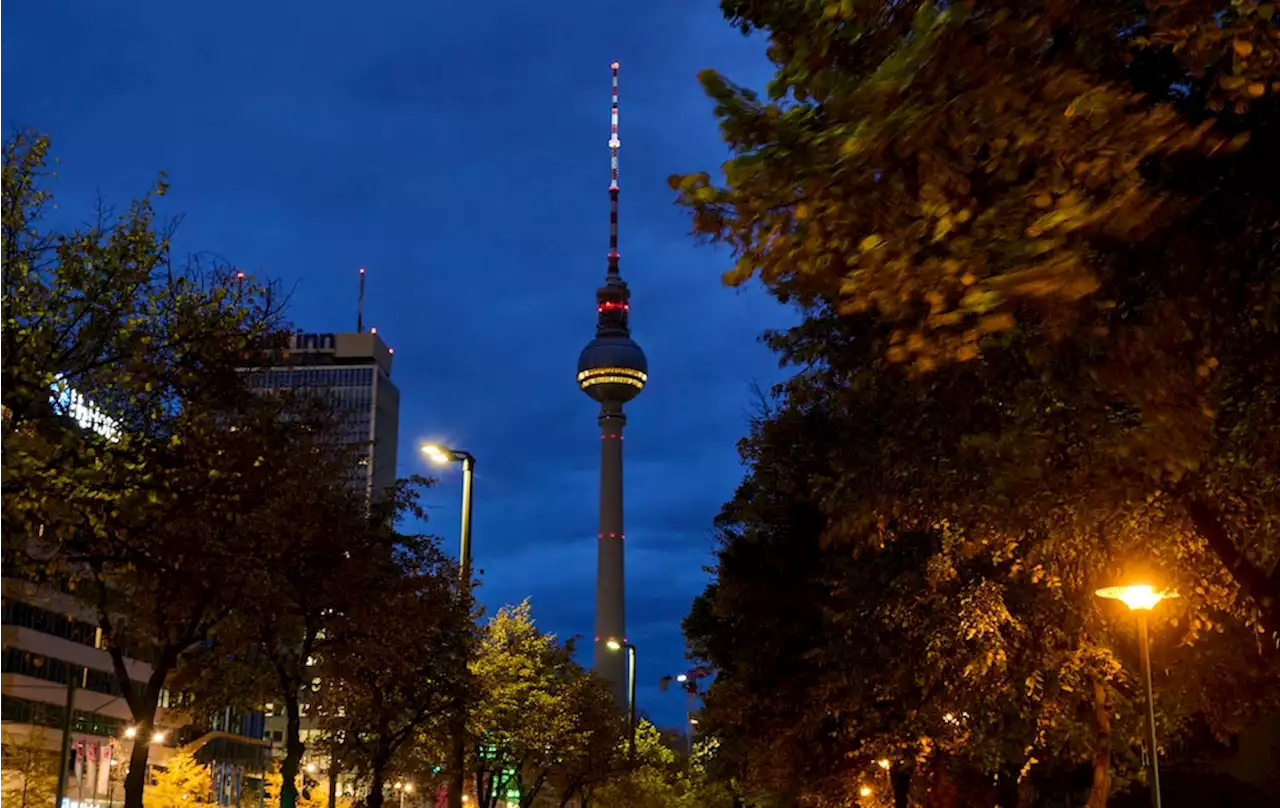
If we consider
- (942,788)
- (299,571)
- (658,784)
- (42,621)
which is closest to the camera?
(299,571)

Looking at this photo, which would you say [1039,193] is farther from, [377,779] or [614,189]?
[614,189]

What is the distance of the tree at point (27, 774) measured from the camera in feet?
165

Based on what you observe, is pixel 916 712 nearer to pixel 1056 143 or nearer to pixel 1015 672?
pixel 1015 672

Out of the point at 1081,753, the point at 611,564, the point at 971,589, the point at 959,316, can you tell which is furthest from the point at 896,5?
the point at 611,564

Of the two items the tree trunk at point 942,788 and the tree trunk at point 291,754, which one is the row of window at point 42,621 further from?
the tree trunk at point 942,788

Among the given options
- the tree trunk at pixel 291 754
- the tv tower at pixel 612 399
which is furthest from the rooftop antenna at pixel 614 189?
the tree trunk at pixel 291 754

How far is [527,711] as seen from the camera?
50531 millimetres

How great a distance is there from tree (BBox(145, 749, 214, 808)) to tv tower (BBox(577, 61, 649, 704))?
98385 mm

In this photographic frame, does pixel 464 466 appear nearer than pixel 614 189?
Yes

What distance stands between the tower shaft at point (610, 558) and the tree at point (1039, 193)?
533 feet

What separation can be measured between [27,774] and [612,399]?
455 feet

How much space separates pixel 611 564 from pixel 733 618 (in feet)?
467

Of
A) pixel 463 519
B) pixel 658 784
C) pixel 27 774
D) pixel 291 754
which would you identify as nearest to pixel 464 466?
pixel 463 519

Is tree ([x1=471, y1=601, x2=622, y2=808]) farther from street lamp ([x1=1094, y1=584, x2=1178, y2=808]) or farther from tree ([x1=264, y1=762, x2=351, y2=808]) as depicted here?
street lamp ([x1=1094, y1=584, x2=1178, y2=808])
